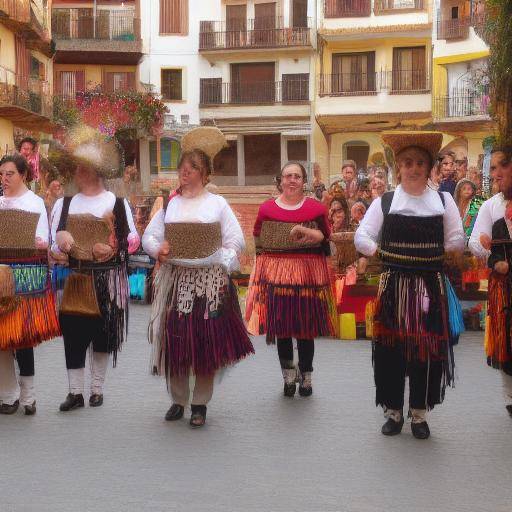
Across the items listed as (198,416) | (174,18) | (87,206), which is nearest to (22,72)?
(174,18)

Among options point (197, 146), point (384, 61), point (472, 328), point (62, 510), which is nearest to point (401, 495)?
point (62, 510)

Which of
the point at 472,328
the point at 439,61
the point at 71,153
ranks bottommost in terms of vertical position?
the point at 472,328

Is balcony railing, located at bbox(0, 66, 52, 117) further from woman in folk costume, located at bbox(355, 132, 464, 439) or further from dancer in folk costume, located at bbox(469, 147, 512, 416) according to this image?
woman in folk costume, located at bbox(355, 132, 464, 439)

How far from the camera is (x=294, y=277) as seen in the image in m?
9.91

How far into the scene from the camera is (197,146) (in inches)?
346

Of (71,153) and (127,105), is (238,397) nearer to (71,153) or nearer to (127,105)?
(71,153)

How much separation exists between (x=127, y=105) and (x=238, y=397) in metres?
38.7

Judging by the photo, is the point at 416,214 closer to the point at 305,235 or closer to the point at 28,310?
the point at 305,235

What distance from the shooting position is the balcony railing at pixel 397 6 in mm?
49125

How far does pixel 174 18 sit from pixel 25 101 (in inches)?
722

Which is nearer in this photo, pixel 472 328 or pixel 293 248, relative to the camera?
pixel 293 248

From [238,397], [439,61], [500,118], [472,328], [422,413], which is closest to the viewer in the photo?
[422,413]

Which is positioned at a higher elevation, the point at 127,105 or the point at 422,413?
the point at 127,105

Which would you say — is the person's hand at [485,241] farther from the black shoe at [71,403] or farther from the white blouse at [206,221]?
the black shoe at [71,403]
